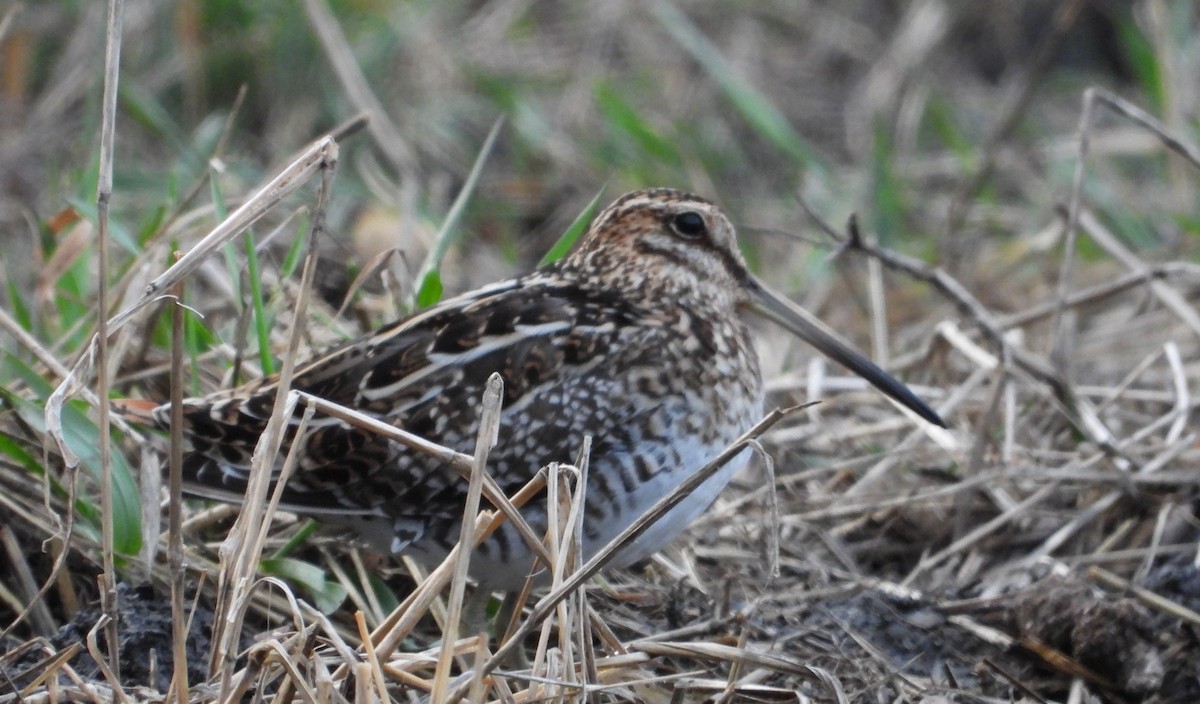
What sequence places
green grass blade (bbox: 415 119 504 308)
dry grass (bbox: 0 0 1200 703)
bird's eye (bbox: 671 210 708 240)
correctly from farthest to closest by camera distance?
green grass blade (bbox: 415 119 504 308) → bird's eye (bbox: 671 210 708 240) → dry grass (bbox: 0 0 1200 703)

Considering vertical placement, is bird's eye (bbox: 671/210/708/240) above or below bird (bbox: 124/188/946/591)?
above

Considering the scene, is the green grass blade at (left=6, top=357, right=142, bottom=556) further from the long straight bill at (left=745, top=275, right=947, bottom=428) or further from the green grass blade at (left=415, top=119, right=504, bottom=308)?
the long straight bill at (left=745, top=275, right=947, bottom=428)

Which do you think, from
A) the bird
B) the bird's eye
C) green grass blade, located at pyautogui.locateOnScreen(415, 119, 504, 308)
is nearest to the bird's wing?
the bird

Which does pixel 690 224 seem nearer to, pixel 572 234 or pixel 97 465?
pixel 572 234

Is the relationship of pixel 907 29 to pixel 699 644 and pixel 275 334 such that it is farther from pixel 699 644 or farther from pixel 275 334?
pixel 699 644

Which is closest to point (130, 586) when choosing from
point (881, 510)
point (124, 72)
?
point (881, 510)

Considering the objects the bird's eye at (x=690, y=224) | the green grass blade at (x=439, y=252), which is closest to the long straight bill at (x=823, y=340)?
the bird's eye at (x=690, y=224)
